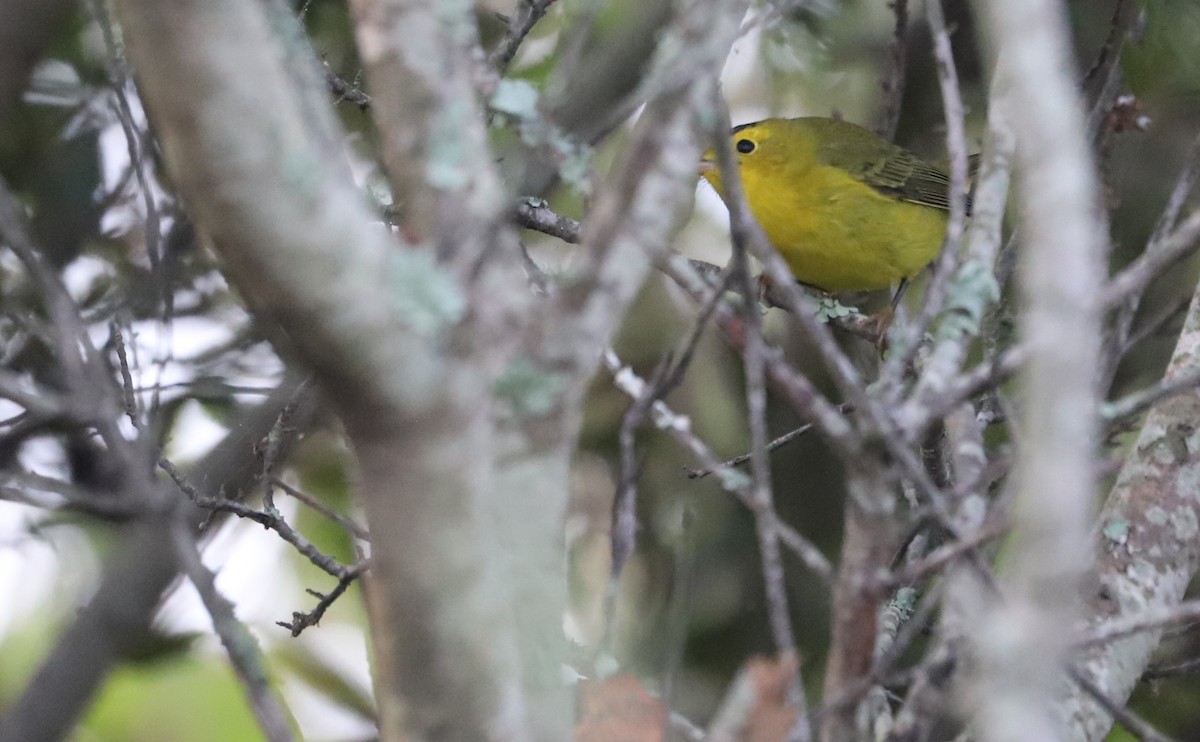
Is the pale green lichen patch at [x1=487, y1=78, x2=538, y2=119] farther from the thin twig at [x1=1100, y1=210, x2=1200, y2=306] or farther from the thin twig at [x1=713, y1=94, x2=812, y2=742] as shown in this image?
the thin twig at [x1=1100, y1=210, x2=1200, y2=306]

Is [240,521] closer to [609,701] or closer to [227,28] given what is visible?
[609,701]

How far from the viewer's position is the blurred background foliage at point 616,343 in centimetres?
350

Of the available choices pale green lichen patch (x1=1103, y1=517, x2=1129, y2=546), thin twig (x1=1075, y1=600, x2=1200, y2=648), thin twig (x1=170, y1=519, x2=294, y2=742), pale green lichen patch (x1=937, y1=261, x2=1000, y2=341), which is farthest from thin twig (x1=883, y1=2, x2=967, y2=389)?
pale green lichen patch (x1=1103, y1=517, x2=1129, y2=546)

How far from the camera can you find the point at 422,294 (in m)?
1.32

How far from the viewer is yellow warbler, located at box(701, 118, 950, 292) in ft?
15.8

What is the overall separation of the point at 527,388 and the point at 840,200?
3.68 m

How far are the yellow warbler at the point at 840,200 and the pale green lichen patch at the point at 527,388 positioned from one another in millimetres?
3384

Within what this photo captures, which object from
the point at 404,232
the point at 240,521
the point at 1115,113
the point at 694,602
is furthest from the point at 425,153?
the point at 694,602

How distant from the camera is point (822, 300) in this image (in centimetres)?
403

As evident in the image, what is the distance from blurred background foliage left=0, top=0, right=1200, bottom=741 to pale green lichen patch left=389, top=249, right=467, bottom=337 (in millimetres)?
1643

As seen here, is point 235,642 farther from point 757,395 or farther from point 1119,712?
point 1119,712

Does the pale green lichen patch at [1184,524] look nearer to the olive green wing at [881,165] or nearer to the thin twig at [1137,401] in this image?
the thin twig at [1137,401]

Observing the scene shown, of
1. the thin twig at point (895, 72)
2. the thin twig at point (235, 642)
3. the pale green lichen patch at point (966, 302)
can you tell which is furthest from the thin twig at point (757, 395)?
the thin twig at point (895, 72)

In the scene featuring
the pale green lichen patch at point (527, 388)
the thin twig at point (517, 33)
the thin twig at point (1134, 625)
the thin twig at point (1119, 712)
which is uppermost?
the thin twig at point (517, 33)
